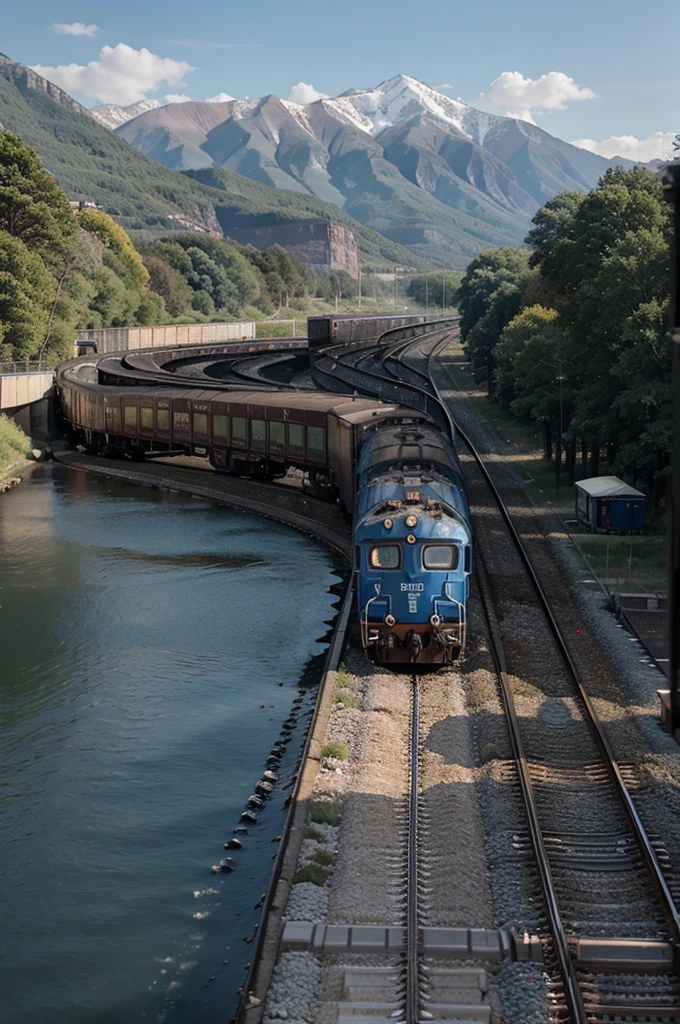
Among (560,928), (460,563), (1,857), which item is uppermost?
(460,563)

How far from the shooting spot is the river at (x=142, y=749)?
16.2m

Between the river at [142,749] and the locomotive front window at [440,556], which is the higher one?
the locomotive front window at [440,556]

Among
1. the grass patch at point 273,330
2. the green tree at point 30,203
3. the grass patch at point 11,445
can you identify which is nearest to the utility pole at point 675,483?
the grass patch at point 11,445

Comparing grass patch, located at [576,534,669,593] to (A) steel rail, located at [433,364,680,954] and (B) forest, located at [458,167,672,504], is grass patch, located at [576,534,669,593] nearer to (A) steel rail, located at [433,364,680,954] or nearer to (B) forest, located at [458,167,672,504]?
(A) steel rail, located at [433,364,680,954]

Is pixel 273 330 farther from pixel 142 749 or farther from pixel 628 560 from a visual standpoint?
pixel 142 749

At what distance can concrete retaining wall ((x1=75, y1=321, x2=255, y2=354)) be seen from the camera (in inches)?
4643

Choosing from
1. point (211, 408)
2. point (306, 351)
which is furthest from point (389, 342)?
point (211, 408)

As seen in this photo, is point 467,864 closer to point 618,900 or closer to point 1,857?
point 618,900

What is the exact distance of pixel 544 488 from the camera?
165ft

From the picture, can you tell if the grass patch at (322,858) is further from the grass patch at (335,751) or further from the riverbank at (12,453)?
the riverbank at (12,453)

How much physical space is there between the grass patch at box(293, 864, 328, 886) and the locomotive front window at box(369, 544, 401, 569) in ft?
29.5

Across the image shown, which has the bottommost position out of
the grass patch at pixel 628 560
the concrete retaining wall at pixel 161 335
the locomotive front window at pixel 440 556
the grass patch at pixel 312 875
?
the grass patch at pixel 312 875

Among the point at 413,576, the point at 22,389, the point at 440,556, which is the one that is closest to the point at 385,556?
the point at 413,576

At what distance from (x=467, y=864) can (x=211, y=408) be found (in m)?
41.7
